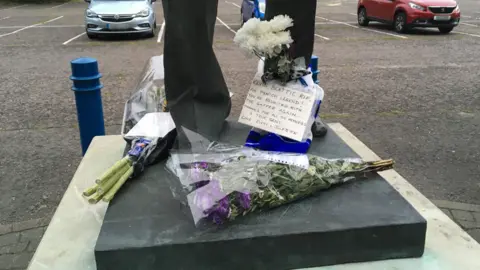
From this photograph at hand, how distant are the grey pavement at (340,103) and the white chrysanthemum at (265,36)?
1.82 metres

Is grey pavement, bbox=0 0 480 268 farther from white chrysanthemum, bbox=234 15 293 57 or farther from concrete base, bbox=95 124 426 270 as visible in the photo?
white chrysanthemum, bbox=234 15 293 57

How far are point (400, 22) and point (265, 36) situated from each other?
11166 mm

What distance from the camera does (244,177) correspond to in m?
1.85

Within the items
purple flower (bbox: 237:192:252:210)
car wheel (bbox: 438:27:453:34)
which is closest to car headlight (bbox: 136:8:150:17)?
car wheel (bbox: 438:27:453:34)

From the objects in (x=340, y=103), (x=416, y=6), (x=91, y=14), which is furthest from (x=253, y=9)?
(x=340, y=103)

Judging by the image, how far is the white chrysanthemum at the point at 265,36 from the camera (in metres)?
2.03

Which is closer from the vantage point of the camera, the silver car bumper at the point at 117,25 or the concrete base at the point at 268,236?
the concrete base at the point at 268,236

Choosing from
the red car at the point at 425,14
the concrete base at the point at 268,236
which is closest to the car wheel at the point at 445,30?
the red car at the point at 425,14

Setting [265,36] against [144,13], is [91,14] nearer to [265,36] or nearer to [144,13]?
[144,13]

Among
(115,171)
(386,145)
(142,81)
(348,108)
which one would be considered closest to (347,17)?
(348,108)

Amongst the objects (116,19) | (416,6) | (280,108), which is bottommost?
(116,19)

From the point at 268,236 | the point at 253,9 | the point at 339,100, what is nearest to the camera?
the point at 268,236

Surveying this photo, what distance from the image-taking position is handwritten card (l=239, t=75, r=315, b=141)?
2.15 metres

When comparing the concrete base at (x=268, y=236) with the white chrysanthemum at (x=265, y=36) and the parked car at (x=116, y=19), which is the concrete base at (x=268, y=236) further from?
the parked car at (x=116, y=19)
